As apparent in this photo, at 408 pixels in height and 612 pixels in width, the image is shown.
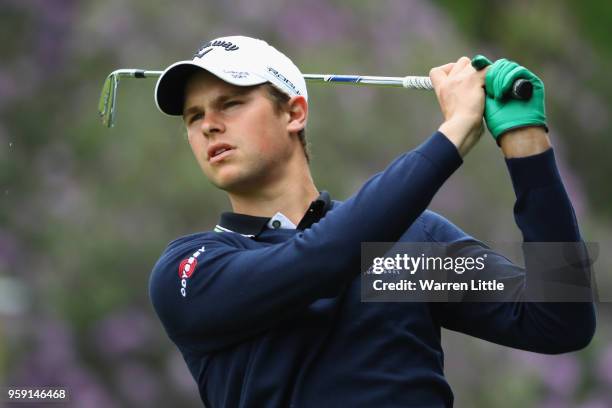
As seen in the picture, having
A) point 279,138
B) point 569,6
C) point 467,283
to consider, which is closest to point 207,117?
point 279,138

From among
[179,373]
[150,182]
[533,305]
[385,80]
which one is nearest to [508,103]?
[385,80]

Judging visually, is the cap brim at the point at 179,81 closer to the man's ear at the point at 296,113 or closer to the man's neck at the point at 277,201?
the man's ear at the point at 296,113

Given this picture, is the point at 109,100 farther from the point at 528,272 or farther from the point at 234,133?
the point at 528,272

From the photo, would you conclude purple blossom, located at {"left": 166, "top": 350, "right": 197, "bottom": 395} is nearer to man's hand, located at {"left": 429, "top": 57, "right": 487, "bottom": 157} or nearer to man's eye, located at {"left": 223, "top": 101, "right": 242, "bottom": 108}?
man's eye, located at {"left": 223, "top": 101, "right": 242, "bottom": 108}

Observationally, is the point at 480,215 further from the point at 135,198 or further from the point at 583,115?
the point at 583,115

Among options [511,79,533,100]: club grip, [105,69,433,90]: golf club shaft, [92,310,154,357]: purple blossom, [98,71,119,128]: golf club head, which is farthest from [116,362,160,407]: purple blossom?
[511,79,533,100]: club grip

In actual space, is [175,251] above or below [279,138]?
below

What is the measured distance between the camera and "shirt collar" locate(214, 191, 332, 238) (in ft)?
10.8

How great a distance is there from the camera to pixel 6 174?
1105 cm

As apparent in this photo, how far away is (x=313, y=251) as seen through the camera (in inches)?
113

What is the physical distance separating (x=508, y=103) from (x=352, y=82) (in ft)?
2.11

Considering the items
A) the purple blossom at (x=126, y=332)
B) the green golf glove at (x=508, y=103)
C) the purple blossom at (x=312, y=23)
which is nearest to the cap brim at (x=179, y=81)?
the green golf glove at (x=508, y=103)

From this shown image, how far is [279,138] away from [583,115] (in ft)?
35.0

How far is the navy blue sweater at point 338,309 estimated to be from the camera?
9.33 ft
